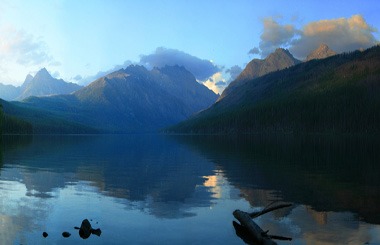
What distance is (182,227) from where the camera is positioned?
23781mm

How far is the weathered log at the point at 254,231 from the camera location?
19998 millimetres

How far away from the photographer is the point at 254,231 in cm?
2094

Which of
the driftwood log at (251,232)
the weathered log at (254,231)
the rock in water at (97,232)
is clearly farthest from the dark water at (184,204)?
the weathered log at (254,231)

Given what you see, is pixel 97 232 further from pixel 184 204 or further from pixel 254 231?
pixel 184 204

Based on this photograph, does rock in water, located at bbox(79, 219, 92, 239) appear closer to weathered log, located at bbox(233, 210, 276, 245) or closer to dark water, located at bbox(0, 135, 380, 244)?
dark water, located at bbox(0, 135, 380, 244)

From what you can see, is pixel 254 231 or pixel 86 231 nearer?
pixel 254 231

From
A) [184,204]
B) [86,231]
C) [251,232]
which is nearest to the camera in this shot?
[251,232]

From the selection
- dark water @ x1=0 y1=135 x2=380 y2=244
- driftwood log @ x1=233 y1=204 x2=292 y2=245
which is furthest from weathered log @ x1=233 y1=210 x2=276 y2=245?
dark water @ x1=0 y1=135 x2=380 y2=244

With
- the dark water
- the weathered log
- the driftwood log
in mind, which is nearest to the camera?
the weathered log

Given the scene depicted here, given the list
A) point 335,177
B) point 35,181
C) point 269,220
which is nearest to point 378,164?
point 335,177

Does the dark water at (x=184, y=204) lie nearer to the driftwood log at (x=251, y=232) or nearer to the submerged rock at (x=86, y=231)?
the submerged rock at (x=86, y=231)

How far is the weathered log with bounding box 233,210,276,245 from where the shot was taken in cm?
2000

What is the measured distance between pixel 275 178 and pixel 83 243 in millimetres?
30896

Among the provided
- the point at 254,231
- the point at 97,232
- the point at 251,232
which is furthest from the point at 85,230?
the point at 254,231
